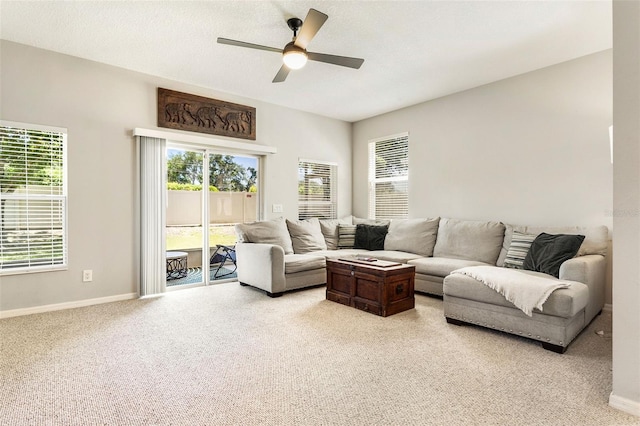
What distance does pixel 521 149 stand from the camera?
4.12m

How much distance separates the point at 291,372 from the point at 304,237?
2826 mm

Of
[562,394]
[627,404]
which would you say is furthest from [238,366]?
[627,404]

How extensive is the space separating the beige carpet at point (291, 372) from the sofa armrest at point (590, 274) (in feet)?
0.64

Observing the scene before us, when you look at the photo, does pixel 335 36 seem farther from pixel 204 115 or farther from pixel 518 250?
pixel 518 250

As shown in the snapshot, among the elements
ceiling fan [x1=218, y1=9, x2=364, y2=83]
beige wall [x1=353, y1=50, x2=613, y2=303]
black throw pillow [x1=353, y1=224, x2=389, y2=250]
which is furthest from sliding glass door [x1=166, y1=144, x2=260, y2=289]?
beige wall [x1=353, y1=50, x2=613, y2=303]

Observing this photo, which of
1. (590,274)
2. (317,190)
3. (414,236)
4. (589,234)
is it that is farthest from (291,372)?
(317,190)

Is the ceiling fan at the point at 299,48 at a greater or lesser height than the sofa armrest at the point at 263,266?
greater

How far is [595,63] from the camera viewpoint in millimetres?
3543

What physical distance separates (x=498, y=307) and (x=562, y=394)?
0.88 metres

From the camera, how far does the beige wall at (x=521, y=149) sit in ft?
11.7

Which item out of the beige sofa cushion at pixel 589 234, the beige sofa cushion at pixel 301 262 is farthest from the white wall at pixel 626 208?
the beige sofa cushion at pixel 301 262

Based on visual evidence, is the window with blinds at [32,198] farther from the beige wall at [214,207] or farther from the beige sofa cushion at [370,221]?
the beige sofa cushion at [370,221]

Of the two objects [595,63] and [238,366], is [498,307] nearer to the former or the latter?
[238,366]

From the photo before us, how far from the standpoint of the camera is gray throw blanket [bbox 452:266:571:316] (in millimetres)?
2463
